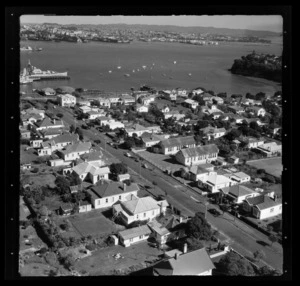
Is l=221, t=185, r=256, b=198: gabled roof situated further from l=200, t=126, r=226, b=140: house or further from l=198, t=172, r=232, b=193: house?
l=200, t=126, r=226, b=140: house

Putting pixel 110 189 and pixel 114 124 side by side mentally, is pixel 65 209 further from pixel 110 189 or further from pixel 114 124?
pixel 114 124

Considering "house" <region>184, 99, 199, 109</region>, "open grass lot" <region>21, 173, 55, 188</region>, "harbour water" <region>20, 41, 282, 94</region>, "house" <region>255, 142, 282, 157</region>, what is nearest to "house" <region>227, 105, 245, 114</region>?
"house" <region>184, 99, 199, 109</region>

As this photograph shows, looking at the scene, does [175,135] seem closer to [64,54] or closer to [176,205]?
[176,205]

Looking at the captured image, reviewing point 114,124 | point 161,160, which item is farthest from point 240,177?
point 114,124
